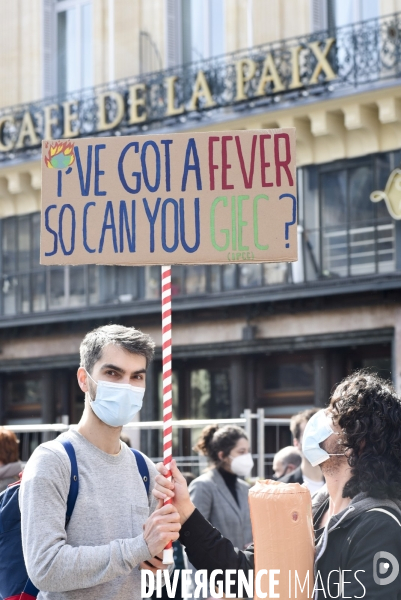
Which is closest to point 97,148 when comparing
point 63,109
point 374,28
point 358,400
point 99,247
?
point 99,247

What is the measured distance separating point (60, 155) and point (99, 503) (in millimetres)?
1403

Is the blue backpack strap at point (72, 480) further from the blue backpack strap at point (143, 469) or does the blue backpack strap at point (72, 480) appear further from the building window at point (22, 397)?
the building window at point (22, 397)

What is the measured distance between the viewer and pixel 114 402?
3.95 m

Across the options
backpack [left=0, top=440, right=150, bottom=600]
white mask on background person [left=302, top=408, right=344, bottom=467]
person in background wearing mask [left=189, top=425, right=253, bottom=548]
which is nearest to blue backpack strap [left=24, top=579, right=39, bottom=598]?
backpack [left=0, top=440, right=150, bottom=600]

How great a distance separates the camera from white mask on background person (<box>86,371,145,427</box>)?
12.9 feet

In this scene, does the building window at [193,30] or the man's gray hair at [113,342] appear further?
the building window at [193,30]

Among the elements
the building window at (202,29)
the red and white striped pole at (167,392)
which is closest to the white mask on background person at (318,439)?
the red and white striped pole at (167,392)

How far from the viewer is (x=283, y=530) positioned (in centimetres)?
361

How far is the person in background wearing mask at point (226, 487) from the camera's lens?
310 inches

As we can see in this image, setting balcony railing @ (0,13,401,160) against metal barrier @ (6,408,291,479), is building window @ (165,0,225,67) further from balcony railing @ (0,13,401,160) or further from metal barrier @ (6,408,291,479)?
metal barrier @ (6,408,291,479)

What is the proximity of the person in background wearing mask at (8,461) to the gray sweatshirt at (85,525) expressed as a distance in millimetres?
2340

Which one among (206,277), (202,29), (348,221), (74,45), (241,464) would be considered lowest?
(241,464)

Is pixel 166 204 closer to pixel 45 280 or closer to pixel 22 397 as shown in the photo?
pixel 45 280

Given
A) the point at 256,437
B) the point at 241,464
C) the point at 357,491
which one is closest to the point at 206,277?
the point at 256,437
